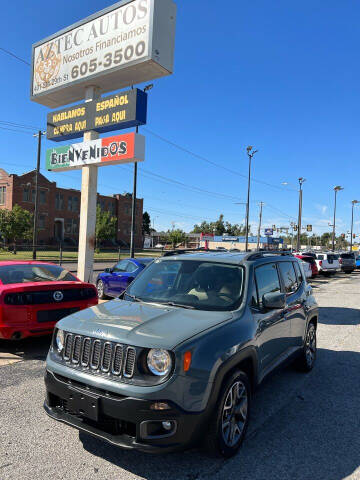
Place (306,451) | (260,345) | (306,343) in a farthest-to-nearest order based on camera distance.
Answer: (306,343) → (260,345) → (306,451)

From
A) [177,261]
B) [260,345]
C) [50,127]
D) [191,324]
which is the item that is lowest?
[260,345]

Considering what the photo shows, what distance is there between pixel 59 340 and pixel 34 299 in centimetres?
248

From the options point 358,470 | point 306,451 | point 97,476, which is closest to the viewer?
point 97,476

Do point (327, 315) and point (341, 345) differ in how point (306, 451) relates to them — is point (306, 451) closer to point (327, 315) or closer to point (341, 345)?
point (341, 345)

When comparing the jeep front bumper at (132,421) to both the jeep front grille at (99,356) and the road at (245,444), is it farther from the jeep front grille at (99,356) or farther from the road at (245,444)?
the road at (245,444)

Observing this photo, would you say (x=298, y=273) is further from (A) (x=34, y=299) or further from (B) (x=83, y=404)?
(A) (x=34, y=299)

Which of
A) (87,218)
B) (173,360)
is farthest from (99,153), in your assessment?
(173,360)

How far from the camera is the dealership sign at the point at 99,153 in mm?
10445

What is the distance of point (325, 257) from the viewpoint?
78.5 feet

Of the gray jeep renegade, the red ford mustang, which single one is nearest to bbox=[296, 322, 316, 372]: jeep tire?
the gray jeep renegade

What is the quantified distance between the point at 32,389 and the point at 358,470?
3556 mm

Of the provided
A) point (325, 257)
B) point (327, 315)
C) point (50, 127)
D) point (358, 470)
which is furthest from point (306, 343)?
point (325, 257)

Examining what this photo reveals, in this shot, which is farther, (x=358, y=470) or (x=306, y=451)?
(x=306, y=451)

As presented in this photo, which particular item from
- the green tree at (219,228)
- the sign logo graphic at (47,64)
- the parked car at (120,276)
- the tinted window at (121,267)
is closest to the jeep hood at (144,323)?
the parked car at (120,276)
